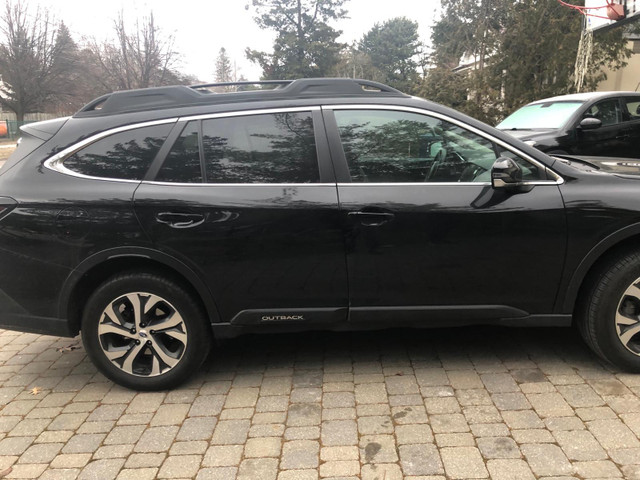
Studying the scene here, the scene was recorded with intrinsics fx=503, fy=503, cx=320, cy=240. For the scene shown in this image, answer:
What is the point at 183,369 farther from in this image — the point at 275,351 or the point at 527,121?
the point at 527,121

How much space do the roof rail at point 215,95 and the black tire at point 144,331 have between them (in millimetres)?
1069

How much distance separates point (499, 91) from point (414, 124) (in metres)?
15.3

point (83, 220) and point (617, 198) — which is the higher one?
point (617, 198)

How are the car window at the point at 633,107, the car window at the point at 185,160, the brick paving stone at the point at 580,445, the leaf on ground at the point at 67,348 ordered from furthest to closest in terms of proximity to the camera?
the car window at the point at 633,107 → the leaf on ground at the point at 67,348 → the car window at the point at 185,160 → the brick paving stone at the point at 580,445

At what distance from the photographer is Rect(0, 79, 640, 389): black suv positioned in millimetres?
2920

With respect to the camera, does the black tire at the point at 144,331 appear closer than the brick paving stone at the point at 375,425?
No

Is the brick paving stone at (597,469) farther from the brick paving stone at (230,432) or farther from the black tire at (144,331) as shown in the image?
the black tire at (144,331)

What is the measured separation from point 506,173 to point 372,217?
776 millimetres

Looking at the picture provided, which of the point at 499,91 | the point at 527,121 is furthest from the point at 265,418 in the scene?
the point at 499,91

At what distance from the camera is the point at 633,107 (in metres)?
8.02

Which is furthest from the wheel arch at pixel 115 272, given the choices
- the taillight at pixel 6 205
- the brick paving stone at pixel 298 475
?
the brick paving stone at pixel 298 475

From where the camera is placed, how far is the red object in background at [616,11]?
35.3 ft

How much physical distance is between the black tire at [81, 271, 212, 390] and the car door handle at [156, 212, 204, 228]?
1.16ft

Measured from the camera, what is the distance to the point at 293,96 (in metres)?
3.14
